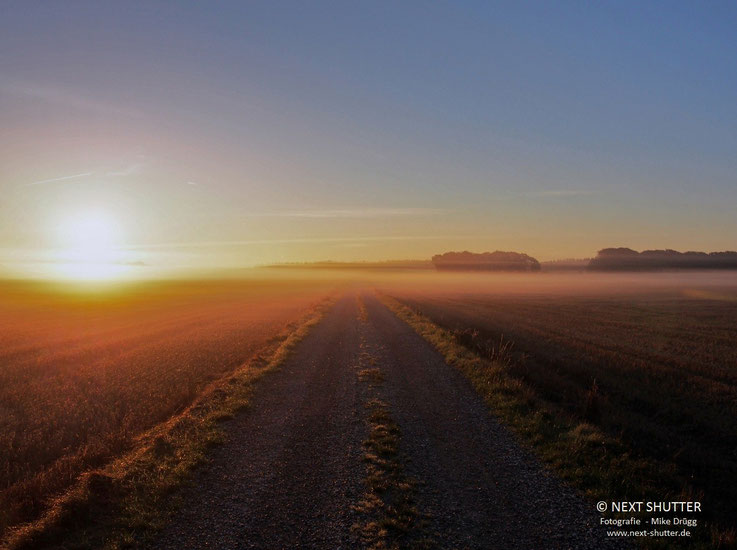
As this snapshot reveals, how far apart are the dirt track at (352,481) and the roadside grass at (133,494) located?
493 millimetres

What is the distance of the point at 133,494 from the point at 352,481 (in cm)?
476

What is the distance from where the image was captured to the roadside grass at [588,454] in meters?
8.16

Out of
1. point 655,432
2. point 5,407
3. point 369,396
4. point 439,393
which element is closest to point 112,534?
point 369,396

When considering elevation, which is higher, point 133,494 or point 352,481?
point 352,481

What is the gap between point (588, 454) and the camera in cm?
1009

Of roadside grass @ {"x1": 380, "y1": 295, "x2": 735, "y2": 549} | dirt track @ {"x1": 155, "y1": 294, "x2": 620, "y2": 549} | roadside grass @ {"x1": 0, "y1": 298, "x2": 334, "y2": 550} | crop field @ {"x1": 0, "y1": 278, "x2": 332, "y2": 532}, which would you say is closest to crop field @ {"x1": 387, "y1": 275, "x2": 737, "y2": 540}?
roadside grass @ {"x1": 380, "y1": 295, "x2": 735, "y2": 549}

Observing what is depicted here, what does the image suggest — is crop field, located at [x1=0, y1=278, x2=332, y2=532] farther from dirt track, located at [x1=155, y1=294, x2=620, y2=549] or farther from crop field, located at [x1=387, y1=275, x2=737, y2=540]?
crop field, located at [x1=387, y1=275, x2=737, y2=540]

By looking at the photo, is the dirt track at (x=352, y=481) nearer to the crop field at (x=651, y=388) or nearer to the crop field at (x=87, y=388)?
the crop field at (x=651, y=388)

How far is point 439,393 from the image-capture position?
15.6 m

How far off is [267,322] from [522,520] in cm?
3627

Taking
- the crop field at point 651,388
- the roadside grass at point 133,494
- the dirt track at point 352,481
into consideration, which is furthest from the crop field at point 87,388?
the crop field at point 651,388

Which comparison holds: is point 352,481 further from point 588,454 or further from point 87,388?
point 87,388

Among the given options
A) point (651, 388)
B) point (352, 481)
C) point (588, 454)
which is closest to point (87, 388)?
point (352, 481)

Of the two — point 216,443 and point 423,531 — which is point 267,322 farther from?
point 423,531
